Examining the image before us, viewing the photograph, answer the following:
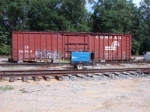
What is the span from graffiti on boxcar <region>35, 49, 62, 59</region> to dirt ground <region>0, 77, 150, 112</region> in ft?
44.3

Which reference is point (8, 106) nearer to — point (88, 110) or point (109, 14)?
point (88, 110)

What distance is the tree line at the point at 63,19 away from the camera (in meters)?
53.7

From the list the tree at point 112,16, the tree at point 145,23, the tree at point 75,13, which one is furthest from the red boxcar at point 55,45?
the tree at point 145,23

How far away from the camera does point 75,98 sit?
9.16 metres

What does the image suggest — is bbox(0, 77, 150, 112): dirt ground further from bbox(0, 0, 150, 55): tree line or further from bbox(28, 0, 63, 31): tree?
bbox(28, 0, 63, 31): tree

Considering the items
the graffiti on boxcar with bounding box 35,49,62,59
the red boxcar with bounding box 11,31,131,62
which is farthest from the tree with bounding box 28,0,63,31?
the graffiti on boxcar with bounding box 35,49,62,59

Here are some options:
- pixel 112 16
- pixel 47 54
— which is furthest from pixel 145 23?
pixel 47 54

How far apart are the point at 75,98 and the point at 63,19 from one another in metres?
45.6

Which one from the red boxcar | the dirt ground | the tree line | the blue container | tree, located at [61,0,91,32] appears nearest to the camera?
the dirt ground

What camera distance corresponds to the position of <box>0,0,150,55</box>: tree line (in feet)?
176

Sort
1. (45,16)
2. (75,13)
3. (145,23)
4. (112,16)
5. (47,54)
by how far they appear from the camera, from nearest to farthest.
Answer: (47,54) < (45,16) < (75,13) < (112,16) < (145,23)

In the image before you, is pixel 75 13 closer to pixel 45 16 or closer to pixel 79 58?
pixel 45 16

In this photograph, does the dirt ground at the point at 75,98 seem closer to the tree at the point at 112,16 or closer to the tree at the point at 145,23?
the tree at the point at 112,16

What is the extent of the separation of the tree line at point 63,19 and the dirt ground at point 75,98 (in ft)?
120
